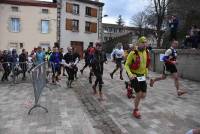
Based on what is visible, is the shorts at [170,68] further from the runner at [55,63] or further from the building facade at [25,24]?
the building facade at [25,24]

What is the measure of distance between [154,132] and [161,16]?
36100 mm

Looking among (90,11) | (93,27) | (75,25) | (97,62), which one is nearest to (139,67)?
(97,62)

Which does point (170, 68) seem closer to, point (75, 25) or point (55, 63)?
point (55, 63)

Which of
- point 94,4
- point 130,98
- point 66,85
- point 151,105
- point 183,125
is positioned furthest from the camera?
point 94,4

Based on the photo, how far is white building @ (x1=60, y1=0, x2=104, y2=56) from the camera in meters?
47.5

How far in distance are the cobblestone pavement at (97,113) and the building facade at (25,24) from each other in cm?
2841

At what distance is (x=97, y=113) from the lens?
10.6 meters

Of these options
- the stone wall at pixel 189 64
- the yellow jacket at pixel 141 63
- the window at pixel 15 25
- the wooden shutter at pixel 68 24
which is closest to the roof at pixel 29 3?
the window at pixel 15 25

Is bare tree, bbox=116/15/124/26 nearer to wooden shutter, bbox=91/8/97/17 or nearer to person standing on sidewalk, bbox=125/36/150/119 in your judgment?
wooden shutter, bbox=91/8/97/17

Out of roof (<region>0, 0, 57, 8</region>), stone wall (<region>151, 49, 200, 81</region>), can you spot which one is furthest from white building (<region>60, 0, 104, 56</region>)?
stone wall (<region>151, 49, 200, 81</region>)

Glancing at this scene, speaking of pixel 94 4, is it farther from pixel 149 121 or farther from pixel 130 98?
pixel 149 121

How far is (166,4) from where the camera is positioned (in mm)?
42656

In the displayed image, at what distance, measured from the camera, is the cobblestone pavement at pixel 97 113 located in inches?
350

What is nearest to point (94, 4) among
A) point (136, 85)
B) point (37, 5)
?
point (37, 5)
